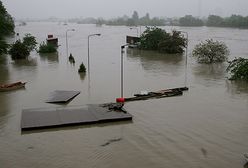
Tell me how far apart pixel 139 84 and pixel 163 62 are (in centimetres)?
1648

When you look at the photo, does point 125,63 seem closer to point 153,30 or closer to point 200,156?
point 153,30

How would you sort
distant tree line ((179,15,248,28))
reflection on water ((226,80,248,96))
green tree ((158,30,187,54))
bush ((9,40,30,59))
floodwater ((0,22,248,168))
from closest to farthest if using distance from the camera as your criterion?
floodwater ((0,22,248,168)) < reflection on water ((226,80,248,96)) < bush ((9,40,30,59)) < green tree ((158,30,187,54)) < distant tree line ((179,15,248,28))

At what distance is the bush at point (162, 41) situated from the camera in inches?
2178

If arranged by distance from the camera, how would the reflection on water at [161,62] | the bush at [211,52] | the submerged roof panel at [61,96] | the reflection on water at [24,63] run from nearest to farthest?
the submerged roof panel at [61,96] → the reflection on water at [161,62] → the reflection on water at [24,63] → the bush at [211,52]

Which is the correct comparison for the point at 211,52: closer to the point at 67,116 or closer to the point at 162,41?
the point at 162,41

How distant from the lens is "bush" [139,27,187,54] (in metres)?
55.3

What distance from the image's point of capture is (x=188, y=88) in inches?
1110

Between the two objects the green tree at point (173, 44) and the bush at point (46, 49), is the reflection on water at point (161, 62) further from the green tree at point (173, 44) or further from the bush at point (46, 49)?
the bush at point (46, 49)

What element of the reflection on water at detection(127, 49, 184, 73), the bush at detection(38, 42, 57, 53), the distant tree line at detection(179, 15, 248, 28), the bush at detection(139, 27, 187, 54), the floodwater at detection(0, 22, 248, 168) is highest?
the distant tree line at detection(179, 15, 248, 28)

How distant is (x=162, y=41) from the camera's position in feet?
187

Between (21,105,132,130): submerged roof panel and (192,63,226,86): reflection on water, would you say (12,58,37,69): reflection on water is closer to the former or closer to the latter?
(192,63,226,86): reflection on water

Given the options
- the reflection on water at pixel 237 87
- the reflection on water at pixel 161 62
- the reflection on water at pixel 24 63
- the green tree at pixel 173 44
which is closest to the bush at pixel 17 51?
the reflection on water at pixel 24 63

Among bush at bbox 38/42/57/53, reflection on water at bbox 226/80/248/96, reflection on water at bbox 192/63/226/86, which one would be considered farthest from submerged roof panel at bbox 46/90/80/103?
bush at bbox 38/42/57/53

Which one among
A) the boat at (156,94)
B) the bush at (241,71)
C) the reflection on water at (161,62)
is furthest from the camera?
the reflection on water at (161,62)
